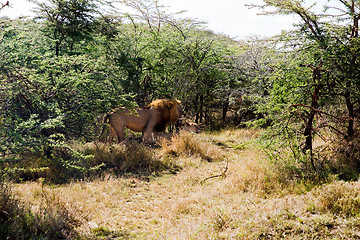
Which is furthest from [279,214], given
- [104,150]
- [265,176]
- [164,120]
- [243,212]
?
[164,120]

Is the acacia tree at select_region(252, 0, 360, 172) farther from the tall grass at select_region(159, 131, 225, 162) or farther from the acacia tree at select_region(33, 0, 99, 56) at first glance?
the acacia tree at select_region(33, 0, 99, 56)

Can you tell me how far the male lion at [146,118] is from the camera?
8336 mm

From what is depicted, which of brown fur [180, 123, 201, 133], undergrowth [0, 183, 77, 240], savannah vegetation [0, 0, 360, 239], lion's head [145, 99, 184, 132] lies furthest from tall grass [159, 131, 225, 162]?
undergrowth [0, 183, 77, 240]

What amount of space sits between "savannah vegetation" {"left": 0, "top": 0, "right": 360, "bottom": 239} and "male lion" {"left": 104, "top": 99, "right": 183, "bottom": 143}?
1.82ft

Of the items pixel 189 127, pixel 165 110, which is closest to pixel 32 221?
pixel 165 110

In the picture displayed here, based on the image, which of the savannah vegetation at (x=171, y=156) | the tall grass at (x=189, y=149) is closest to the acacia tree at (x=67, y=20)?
the savannah vegetation at (x=171, y=156)

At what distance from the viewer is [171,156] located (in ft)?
26.0

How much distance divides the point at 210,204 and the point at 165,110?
5093mm

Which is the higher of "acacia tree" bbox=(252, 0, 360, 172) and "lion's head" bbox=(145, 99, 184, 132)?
"acacia tree" bbox=(252, 0, 360, 172)

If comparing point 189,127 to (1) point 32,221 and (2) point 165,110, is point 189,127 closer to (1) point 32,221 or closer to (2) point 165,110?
(2) point 165,110

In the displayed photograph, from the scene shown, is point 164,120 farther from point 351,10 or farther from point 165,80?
point 351,10

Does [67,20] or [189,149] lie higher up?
[67,20]

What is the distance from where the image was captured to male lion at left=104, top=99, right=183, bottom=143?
328 inches

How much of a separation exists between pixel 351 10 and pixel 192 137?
5.24m
